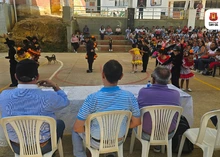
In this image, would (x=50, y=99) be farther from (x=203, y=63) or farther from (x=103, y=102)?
(x=203, y=63)

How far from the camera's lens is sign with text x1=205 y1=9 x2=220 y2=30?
8766 millimetres

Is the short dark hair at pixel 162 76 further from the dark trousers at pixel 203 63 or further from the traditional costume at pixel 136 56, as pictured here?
the dark trousers at pixel 203 63

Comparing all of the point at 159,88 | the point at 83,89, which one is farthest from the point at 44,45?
the point at 159,88

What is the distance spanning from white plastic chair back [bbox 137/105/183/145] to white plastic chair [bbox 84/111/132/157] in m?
0.33

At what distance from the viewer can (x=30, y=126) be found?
2.03 meters

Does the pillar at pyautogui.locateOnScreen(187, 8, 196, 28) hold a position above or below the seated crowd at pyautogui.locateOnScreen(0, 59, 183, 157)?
above

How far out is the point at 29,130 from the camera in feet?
6.70

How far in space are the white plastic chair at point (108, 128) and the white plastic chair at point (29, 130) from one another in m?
0.38

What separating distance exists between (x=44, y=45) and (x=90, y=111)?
49.9 feet

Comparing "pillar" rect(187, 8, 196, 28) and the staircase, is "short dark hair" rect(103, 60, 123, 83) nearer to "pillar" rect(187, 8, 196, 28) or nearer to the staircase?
the staircase

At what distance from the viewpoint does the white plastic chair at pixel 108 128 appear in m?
2.09

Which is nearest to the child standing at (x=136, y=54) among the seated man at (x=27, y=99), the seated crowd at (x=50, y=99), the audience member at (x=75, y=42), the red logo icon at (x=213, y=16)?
the red logo icon at (x=213, y=16)

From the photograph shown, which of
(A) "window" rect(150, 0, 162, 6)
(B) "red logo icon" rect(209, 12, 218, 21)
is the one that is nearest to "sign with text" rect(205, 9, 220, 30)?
(B) "red logo icon" rect(209, 12, 218, 21)

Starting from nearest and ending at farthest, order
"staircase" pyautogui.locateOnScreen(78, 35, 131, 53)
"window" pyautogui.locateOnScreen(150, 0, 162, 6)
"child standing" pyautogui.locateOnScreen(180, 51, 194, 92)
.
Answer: "child standing" pyautogui.locateOnScreen(180, 51, 194, 92) → "staircase" pyautogui.locateOnScreen(78, 35, 131, 53) → "window" pyautogui.locateOnScreen(150, 0, 162, 6)
